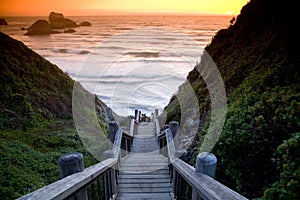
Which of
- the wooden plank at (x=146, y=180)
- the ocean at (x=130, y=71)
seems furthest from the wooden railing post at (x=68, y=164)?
the ocean at (x=130, y=71)

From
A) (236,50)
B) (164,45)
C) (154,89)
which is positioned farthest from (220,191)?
(164,45)

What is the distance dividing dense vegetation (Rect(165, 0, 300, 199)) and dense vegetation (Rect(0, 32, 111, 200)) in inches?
157

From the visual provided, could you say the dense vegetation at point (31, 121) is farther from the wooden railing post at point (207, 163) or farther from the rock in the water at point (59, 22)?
the rock in the water at point (59, 22)

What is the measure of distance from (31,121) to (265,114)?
7960mm

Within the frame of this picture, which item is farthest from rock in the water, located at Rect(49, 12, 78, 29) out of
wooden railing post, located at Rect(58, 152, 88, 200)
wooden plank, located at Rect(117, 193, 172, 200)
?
wooden railing post, located at Rect(58, 152, 88, 200)

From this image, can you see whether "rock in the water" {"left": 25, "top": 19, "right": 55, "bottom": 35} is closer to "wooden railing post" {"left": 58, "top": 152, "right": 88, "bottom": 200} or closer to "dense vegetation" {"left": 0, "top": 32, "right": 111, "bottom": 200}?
"dense vegetation" {"left": 0, "top": 32, "right": 111, "bottom": 200}

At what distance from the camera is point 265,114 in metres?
4.00

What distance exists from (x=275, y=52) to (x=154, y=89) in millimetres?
23436

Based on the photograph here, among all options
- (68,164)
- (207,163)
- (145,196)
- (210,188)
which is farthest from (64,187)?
(145,196)

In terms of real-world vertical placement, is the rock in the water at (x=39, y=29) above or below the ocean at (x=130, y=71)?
above

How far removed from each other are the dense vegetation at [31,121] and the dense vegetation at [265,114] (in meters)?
3.99

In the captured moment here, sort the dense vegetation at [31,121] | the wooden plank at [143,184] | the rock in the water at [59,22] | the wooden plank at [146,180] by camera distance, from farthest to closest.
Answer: the rock in the water at [59,22], the dense vegetation at [31,121], the wooden plank at [146,180], the wooden plank at [143,184]

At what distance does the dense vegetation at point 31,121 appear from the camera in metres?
5.36

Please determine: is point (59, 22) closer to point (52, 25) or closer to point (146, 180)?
point (52, 25)
